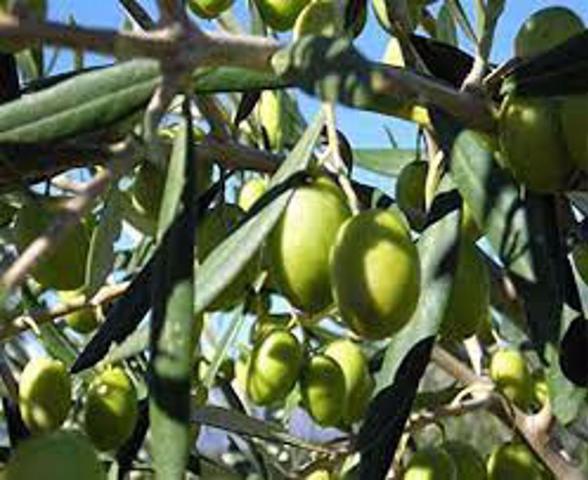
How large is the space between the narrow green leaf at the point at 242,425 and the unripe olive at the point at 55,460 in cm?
67

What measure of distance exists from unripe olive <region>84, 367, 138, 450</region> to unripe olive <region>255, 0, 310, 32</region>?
39cm

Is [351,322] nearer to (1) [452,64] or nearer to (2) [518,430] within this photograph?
(1) [452,64]

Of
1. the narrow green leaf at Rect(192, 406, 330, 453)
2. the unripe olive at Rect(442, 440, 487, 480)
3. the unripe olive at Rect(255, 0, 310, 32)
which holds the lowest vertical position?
the narrow green leaf at Rect(192, 406, 330, 453)

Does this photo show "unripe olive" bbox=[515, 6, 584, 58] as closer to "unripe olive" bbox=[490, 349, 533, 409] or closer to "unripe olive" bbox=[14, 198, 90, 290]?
"unripe olive" bbox=[14, 198, 90, 290]

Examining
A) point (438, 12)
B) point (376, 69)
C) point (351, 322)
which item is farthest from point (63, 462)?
point (438, 12)

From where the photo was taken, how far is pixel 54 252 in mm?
1205

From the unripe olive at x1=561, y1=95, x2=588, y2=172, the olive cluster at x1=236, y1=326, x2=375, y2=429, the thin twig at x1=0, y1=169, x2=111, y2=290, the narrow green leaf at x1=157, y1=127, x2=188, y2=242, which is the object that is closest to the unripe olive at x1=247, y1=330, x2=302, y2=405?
the olive cluster at x1=236, y1=326, x2=375, y2=429

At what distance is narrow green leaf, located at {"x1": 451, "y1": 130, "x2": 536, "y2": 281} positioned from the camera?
1.12 m

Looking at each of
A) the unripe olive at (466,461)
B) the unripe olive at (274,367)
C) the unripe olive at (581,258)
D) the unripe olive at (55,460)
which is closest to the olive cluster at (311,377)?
the unripe olive at (274,367)

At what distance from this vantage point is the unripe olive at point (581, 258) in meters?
1.31

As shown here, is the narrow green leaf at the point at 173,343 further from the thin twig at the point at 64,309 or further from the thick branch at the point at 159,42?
the thin twig at the point at 64,309

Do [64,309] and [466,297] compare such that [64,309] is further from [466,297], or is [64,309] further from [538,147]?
[538,147]

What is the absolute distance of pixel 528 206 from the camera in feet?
3.80

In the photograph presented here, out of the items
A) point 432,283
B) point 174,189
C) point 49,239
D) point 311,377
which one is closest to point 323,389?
point 311,377
